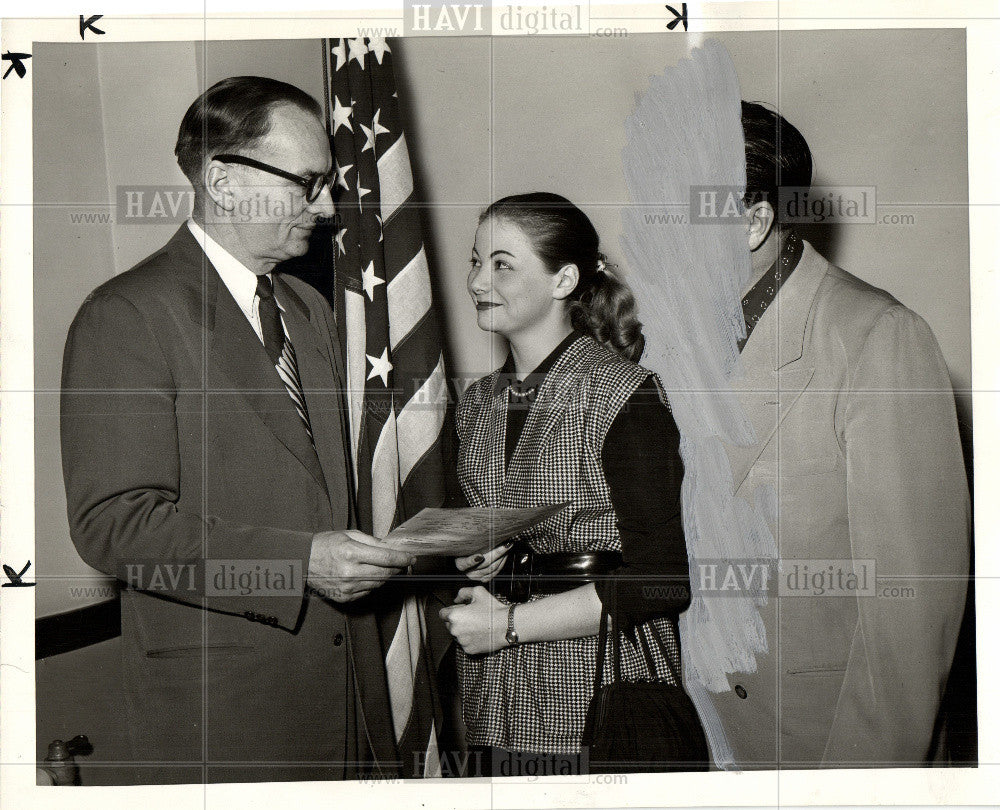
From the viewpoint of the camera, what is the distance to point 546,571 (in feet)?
6.09

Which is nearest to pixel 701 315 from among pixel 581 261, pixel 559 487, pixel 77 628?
pixel 581 261

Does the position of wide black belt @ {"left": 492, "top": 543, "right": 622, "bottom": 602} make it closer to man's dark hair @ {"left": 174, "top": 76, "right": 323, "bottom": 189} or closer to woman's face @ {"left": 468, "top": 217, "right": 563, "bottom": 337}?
woman's face @ {"left": 468, "top": 217, "right": 563, "bottom": 337}

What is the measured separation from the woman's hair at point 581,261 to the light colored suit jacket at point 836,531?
276 mm

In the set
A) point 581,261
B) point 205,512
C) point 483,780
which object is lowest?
point 483,780

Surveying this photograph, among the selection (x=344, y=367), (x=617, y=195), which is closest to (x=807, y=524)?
(x=617, y=195)

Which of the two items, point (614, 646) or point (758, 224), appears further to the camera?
point (758, 224)

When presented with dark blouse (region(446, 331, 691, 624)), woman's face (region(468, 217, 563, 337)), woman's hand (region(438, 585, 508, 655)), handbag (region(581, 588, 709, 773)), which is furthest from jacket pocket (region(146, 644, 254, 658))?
woman's face (region(468, 217, 563, 337))

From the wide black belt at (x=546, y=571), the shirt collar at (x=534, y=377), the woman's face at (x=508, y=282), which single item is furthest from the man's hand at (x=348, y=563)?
the woman's face at (x=508, y=282)

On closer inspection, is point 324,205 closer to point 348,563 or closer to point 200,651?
point 348,563

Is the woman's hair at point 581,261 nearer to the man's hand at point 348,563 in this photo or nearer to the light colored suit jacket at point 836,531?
the light colored suit jacket at point 836,531

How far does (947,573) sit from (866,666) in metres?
0.28

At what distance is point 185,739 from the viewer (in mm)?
1885

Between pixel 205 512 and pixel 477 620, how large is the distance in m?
Answer: 0.61

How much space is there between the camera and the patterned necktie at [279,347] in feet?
6.13
